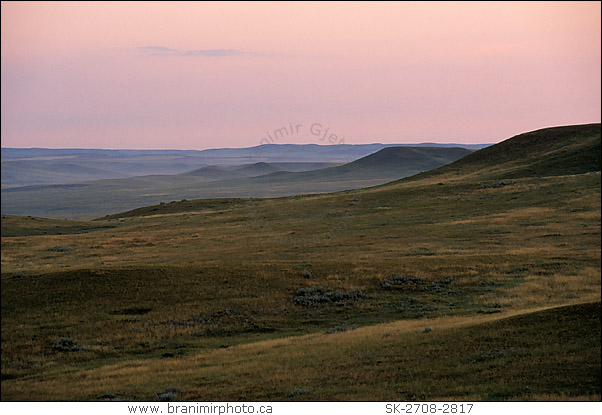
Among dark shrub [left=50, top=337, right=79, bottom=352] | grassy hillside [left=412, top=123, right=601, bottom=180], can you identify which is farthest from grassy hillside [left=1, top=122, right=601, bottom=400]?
grassy hillside [left=412, top=123, right=601, bottom=180]

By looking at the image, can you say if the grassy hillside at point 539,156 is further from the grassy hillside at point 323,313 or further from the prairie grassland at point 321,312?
the prairie grassland at point 321,312

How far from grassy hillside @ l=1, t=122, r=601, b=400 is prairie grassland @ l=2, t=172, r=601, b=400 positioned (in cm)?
12

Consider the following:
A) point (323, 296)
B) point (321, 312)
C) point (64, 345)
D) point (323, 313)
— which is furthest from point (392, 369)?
point (64, 345)

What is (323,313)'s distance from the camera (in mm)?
34781

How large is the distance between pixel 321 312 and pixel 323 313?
191mm

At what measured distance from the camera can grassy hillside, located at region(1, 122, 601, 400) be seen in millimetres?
20391

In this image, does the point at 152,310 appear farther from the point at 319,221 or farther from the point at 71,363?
the point at 319,221

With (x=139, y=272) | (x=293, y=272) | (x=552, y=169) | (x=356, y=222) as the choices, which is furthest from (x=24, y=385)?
(x=552, y=169)

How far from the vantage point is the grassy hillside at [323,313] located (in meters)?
20.4

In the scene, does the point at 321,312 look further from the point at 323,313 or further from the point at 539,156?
the point at 539,156

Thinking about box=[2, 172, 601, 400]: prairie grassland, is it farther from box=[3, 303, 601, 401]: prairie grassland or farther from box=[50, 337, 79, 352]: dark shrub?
box=[50, 337, 79, 352]: dark shrub

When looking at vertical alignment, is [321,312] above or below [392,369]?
below

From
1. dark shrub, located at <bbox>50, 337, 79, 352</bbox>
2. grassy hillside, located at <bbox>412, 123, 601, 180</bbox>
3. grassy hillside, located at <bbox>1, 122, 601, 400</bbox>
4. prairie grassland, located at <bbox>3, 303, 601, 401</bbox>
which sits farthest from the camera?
grassy hillside, located at <bbox>412, 123, 601, 180</bbox>

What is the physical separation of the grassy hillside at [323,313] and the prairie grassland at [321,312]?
117 millimetres
